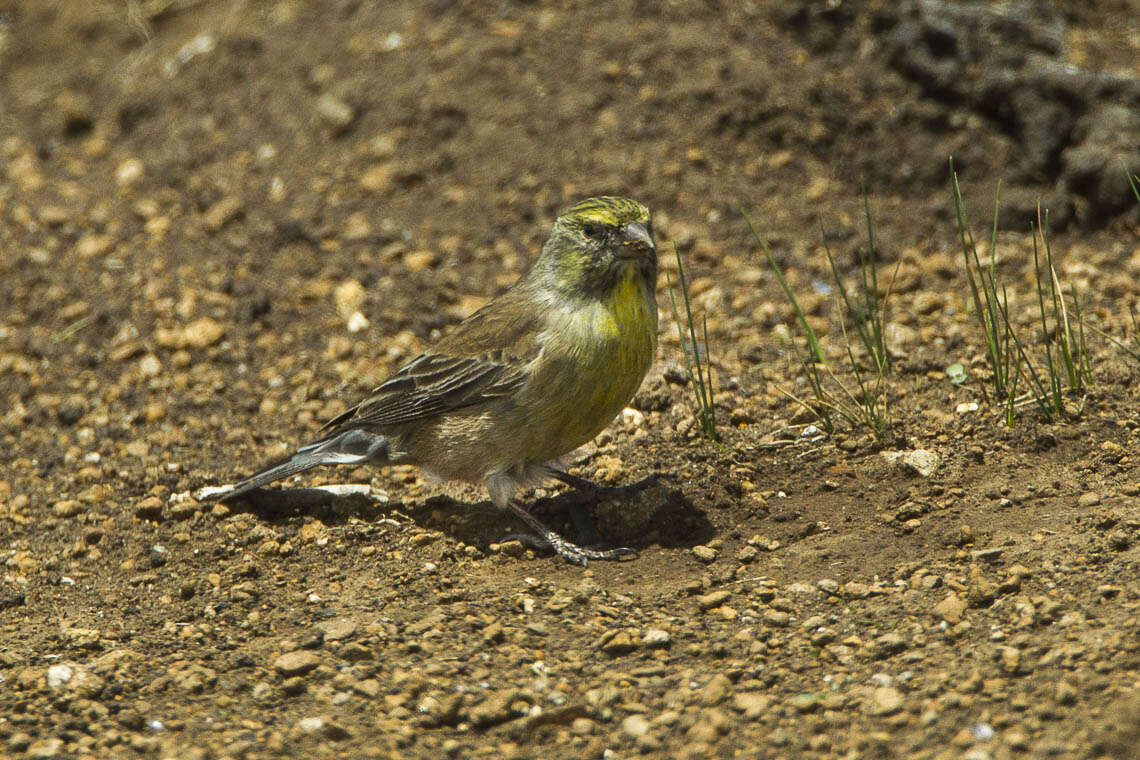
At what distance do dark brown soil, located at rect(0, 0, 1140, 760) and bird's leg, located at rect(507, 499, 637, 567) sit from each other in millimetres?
96

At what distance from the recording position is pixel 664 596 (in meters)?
4.75

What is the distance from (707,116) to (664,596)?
4.08m

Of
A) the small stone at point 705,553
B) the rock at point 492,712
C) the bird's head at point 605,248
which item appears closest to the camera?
the rock at point 492,712

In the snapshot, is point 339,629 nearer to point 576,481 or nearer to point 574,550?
point 574,550

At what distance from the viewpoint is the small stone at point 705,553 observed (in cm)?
503

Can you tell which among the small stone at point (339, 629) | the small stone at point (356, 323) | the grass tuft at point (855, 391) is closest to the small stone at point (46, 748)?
the small stone at point (339, 629)

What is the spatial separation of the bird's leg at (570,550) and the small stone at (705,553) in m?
0.28

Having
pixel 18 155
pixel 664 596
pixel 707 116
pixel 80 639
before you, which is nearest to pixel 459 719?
pixel 664 596

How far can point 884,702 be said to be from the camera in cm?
377

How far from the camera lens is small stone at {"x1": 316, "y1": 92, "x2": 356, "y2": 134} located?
8352 millimetres

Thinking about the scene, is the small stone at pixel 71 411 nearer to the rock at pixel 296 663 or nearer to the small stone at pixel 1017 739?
the rock at pixel 296 663

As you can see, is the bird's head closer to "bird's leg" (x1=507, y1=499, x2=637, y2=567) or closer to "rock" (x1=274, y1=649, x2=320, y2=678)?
"bird's leg" (x1=507, y1=499, x2=637, y2=567)

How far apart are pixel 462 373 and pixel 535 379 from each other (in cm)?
45

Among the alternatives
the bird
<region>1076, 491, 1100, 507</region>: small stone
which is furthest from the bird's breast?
<region>1076, 491, 1100, 507</region>: small stone
